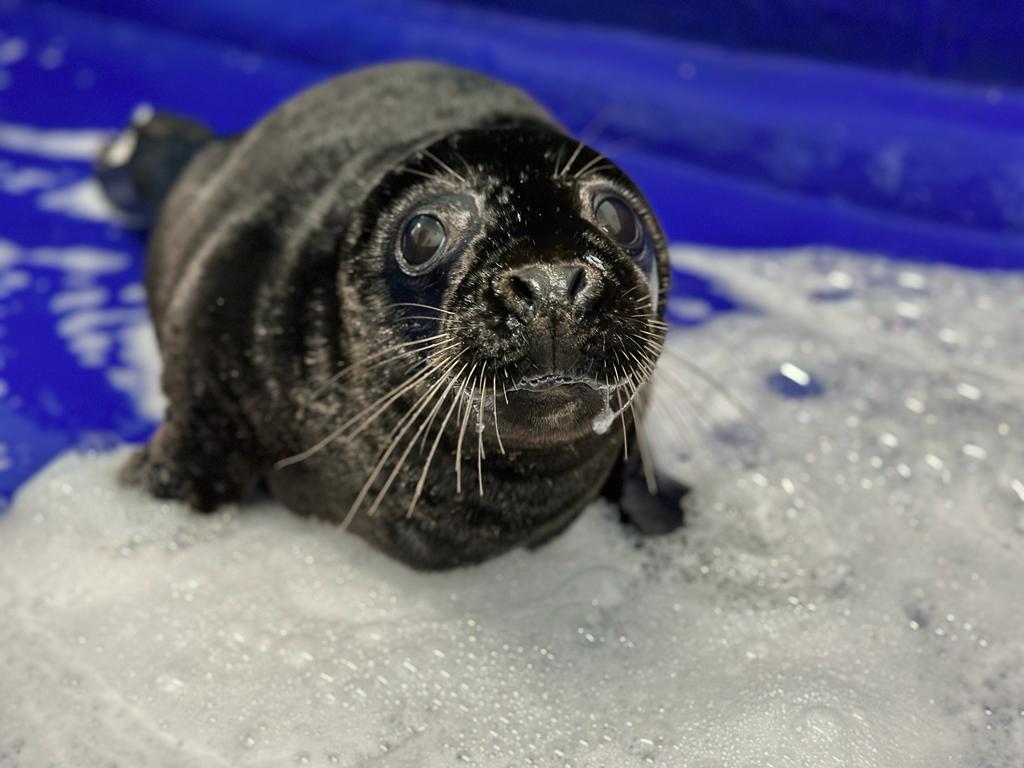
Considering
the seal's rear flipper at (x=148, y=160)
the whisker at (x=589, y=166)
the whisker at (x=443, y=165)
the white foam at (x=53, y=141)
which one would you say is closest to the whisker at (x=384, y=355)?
the whisker at (x=443, y=165)

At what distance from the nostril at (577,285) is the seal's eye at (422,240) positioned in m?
0.34

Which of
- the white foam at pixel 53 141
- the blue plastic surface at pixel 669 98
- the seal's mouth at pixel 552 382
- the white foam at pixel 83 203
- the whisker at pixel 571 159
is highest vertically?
the whisker at pixel 571 159

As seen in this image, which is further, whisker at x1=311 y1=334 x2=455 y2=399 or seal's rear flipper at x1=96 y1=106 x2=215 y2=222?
seal's rear flipper at x1=96 y1=106 x2=215 y2=222

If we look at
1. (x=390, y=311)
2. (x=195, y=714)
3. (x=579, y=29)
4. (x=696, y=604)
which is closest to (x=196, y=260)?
(x=390, y=311)

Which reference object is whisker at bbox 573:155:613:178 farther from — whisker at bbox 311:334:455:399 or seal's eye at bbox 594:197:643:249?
whisker at bbox 311:334:455:399

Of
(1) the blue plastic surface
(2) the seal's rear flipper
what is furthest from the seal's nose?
(2) the seal's rear flipper

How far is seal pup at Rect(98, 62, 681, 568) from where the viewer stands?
2.15 meters

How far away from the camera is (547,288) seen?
2039mm

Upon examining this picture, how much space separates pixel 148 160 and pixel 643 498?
2.19 m

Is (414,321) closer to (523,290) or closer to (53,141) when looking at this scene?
(523,290)

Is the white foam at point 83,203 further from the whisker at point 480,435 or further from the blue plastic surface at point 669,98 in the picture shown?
the whisker at point 480,435

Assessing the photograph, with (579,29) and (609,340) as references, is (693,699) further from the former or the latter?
(579,29)

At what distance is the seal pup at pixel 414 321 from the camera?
2146 millimetres

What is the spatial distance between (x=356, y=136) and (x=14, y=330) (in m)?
1.46
